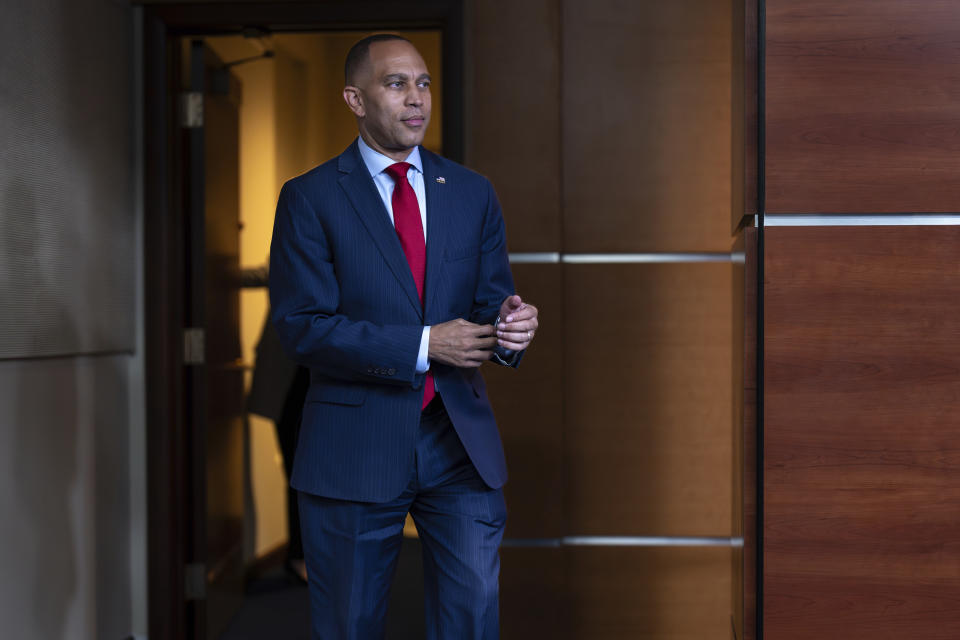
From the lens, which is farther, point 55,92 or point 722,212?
point 722,212

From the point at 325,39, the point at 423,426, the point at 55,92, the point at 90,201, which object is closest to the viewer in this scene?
the point at 423,426

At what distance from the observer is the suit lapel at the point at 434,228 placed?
183cm

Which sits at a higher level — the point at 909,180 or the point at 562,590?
the point at 909,180

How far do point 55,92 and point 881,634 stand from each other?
261cm

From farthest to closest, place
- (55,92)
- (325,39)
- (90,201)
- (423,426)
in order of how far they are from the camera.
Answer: (325,39) → (90,201) → (55,92) → (423,426)

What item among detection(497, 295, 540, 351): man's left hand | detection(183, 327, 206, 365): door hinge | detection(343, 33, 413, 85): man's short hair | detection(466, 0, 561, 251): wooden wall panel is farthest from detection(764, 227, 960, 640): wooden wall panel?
detection(183, 327, 206, 365): door hinge

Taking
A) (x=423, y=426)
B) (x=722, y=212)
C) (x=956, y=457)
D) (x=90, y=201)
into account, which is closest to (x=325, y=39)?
(x=90, y=201)

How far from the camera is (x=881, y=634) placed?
1.95m

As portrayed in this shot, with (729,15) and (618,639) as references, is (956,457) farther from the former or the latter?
(729,15)

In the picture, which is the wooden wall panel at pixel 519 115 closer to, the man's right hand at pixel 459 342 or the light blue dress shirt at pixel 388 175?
the light blue dress shirt at pixel 388 175

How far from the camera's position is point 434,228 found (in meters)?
1.85

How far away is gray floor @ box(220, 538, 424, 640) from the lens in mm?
3592

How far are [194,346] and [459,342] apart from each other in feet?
5.92

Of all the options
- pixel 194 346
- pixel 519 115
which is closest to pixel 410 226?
pixel 519 115
